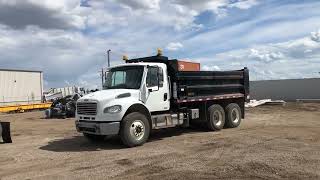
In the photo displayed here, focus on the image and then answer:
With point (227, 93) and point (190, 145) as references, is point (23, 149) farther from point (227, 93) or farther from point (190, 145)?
point (227, 93)

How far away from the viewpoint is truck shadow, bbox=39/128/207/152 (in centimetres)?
1434

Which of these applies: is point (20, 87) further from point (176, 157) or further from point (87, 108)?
point (176, 157)

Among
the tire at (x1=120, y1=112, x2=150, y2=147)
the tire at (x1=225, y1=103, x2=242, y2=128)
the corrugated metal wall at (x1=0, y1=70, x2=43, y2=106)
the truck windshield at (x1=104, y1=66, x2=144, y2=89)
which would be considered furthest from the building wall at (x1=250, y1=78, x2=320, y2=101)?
the tire at (x1=120, y1=112, x2=150, y2=147)

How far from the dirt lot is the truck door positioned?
48.3 inches

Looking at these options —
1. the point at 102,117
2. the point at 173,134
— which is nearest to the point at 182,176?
the point at 102,117

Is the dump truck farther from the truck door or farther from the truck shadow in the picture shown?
the truck shadow

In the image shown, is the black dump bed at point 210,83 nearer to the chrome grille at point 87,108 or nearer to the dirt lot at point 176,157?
the dirt lot at point 176,157

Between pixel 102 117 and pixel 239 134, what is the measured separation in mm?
5330

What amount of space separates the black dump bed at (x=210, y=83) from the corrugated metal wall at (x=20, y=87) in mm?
32843

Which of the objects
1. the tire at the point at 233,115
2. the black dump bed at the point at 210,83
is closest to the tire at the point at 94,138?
the black dump bed at the point at 210,83

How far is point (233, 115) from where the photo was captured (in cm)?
1938

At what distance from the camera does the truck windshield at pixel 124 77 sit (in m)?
14.9

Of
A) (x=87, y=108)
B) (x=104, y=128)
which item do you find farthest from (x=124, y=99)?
(x=87, y=108)

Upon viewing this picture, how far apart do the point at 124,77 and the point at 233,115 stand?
241 inches
